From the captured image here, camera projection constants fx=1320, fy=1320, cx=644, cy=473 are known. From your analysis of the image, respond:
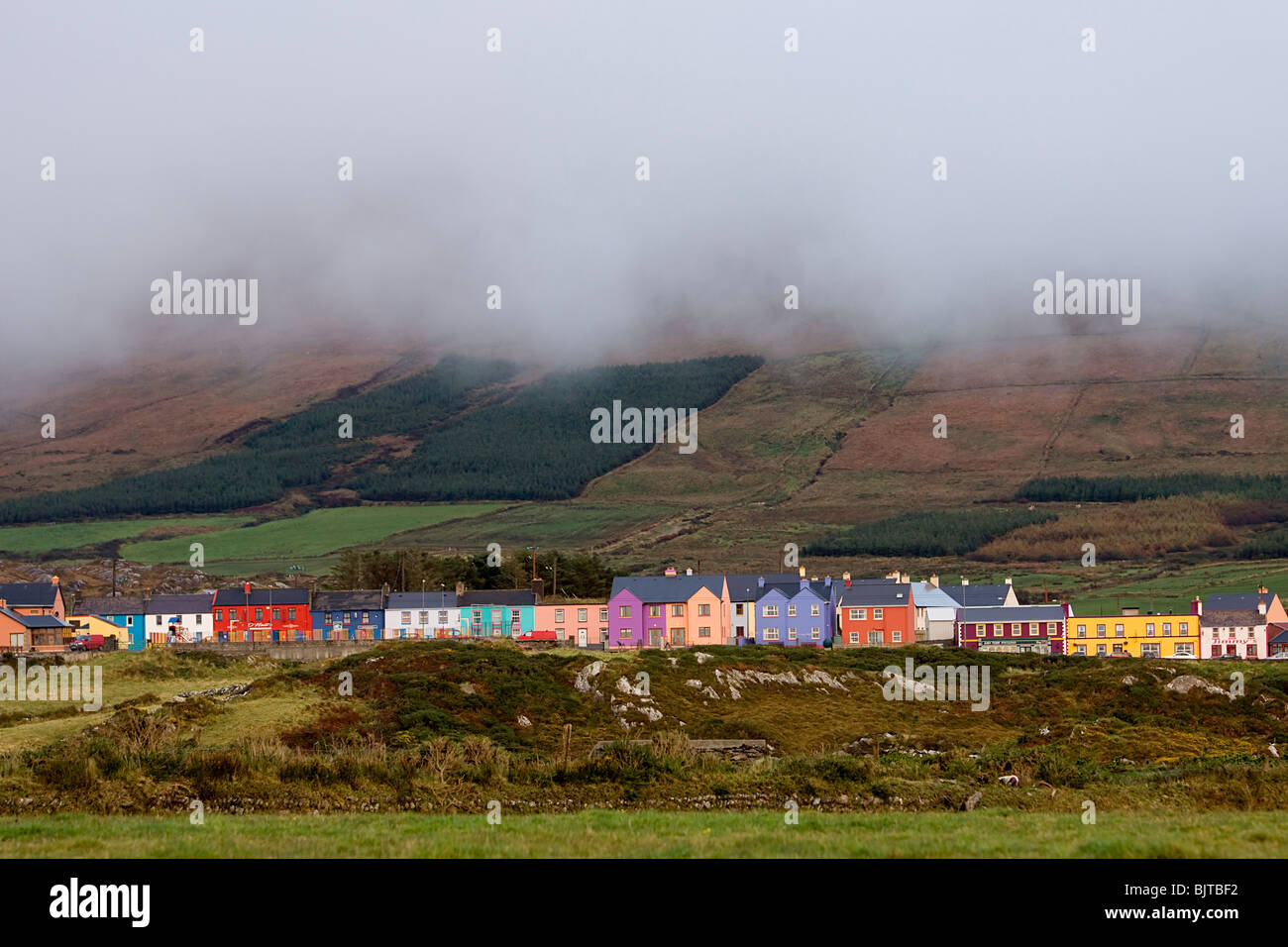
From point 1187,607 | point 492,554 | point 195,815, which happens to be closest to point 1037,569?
point 1187,607

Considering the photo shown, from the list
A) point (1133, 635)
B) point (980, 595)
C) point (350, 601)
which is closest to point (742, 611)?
point (980, 595)

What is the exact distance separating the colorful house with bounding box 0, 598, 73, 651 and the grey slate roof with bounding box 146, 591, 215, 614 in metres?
9.16

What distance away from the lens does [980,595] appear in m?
119

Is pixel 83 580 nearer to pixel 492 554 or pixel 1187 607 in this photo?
pixel 492 554

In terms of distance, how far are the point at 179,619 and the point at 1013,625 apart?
241ft

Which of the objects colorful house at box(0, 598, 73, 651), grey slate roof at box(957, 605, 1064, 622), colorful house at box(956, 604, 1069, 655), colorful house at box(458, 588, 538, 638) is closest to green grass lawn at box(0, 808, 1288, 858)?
colorful house at box(458, 588, 538, 638)

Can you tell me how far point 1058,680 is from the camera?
244 feet

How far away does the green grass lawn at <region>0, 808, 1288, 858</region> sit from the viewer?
1798 cm

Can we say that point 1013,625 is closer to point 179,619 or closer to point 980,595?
point 980,595

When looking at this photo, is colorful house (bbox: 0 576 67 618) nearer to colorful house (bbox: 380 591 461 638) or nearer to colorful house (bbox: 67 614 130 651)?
colorful house (bbox: 67 614 130 651)

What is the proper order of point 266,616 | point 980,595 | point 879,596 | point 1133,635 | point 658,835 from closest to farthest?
1. point 658,835
2. point 879,596
3. point 1133,635
4. point 266,616
5. point 980,595

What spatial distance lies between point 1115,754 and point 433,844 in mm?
30164

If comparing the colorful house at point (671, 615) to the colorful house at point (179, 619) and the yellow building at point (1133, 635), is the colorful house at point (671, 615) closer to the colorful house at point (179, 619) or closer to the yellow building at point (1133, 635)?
the yellow building at point (1133, 635)

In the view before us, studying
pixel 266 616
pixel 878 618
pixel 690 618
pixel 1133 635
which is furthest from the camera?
pixel 266 616
